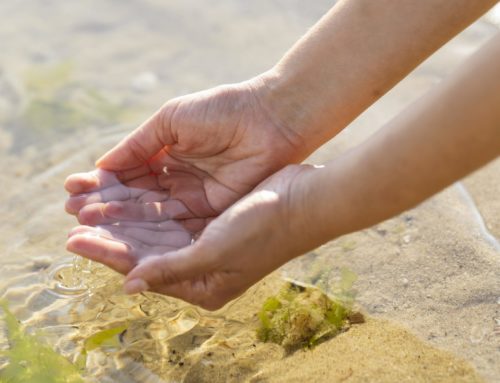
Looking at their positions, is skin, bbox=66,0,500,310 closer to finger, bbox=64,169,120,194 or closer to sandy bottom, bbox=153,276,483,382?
finger, bbox=64,169,120,194

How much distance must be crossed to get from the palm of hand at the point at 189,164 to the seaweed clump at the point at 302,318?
43cm

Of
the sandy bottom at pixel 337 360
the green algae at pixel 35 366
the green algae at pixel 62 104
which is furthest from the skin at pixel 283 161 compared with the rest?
the green algae at pixel 62 104

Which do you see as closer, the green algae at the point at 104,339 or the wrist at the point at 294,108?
the green algae at the point at 104,339

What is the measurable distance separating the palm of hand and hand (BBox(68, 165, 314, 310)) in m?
0.36

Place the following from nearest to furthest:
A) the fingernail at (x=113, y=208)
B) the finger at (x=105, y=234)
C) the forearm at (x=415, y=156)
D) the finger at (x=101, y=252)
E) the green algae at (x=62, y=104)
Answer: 1. the forearm at (x=415, y=156)
2. the finger at (x=101, y=252)
3. the finger at (x=105, y=234)
4. the fingernail at (x=113, y=208)
5. the green algae at (x=62, y=104)

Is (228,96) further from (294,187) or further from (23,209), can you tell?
(23,209)

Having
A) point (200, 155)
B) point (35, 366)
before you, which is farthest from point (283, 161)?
point (35, 366)

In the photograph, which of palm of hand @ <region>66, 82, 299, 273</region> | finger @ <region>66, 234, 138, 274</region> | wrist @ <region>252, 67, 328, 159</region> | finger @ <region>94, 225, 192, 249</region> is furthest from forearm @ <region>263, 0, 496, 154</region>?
finger @ <region>66, 234, 138, 274</region>

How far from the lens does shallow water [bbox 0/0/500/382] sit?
2803 millimetres

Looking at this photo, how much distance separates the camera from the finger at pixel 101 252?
8.43ft

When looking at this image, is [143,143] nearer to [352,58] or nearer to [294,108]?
[294,108]

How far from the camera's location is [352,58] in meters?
3.00

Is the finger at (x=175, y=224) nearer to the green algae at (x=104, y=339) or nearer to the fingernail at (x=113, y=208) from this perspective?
the fingernail at (x=113, y=208)

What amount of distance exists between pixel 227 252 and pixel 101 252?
47cm
